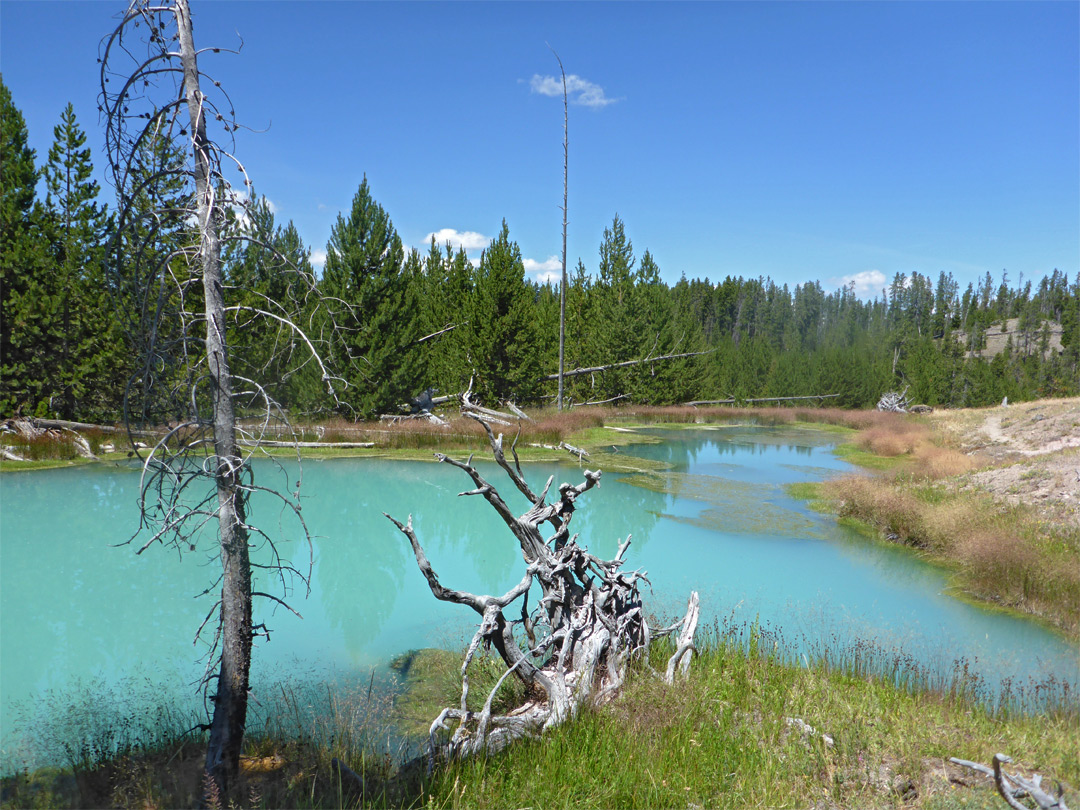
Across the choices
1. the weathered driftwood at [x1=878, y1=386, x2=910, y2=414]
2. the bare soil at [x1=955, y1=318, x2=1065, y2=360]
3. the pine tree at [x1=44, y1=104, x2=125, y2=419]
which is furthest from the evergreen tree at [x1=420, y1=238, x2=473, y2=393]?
the bare soil at [x1=955, y1=318, x2=1065, y2=360]

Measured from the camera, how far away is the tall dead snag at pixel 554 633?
Answer: 4.48 m

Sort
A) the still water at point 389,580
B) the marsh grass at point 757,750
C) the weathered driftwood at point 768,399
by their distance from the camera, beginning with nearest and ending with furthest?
the marsh grass at point 757,750 → the still water at point 389,580 → the weathered driftwood at point 768,399

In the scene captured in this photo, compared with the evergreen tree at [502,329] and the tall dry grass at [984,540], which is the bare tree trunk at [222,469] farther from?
the evergreen tree at [502,329]

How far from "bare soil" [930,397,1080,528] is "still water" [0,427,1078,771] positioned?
317 centimetres

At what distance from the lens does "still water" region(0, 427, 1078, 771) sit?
731cm

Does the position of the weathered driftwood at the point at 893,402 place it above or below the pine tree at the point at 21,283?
below

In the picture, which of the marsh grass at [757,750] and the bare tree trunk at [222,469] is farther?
the bare tree trunk at [222,469]

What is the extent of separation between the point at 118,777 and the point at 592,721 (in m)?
3.16

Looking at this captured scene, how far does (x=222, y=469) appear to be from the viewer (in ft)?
13.9

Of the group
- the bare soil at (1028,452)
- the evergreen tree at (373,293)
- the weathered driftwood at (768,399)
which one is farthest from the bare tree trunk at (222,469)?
the weathered driftwood at (768,399)

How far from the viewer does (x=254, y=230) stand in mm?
4863

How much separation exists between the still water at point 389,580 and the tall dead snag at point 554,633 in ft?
6.74

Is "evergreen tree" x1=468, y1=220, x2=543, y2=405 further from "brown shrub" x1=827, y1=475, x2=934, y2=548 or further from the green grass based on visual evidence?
"brown shrub" x1=827, y1=475, x2=934, y2=548

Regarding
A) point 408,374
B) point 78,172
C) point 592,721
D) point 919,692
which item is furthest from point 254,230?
point 78,172
